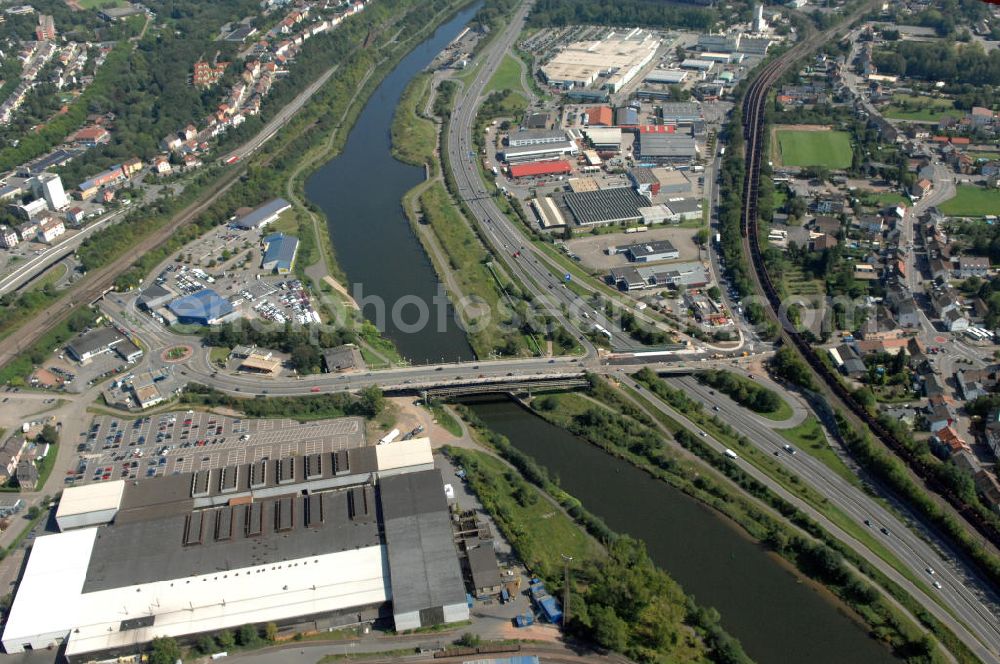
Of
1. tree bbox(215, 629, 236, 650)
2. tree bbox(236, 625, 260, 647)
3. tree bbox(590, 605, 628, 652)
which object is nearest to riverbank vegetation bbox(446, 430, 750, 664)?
tree bbox(590, 605, 628, 652)

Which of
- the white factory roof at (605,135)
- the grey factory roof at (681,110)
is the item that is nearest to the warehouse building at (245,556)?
the white factory roof at (605,135)

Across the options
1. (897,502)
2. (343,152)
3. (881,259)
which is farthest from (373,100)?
(897,502)

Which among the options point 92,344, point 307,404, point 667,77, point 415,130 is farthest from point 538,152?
point 92,344

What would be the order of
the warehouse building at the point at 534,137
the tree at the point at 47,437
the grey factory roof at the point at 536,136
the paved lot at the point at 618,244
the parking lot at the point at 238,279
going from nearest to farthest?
the tree at the point at 47,437 → the parking lot at the point at 238,279 → the paved lot at the point at 618,244 → the warehouse building at the point at 534,137 → the grey factory roof at the point at 536,136

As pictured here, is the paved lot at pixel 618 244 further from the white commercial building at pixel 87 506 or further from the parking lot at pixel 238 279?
the white commercial building at pixel 87 506

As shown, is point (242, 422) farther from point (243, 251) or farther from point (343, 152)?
point (343, 152)

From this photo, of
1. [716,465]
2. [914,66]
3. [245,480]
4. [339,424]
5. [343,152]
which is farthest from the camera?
[914,66]
